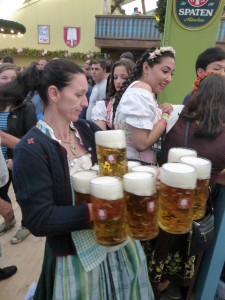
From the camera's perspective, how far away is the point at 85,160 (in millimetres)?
1101

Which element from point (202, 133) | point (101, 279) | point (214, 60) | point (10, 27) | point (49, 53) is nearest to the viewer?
point (101, 279)

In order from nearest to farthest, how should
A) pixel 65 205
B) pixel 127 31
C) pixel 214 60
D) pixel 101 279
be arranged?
pixel 65 205, pixel 101 279, pixel 214 60, pixel 127 31

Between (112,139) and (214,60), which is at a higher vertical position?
(214,60)

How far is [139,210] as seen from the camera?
739 mm

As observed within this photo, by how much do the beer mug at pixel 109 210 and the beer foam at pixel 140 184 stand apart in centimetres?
2

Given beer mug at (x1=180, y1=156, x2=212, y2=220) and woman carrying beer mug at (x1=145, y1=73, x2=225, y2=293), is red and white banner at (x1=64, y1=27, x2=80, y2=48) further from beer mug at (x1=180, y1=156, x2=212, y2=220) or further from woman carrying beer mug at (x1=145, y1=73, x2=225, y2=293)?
beer mug at (x1=180, y1=156, x2=212, y2=220)

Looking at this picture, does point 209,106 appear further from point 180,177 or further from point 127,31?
point 127,31

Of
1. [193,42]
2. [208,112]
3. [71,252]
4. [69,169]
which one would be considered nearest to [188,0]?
[193,42]

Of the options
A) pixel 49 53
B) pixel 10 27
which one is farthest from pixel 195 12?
pixel 10 27

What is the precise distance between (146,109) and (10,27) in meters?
11.3

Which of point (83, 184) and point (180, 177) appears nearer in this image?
point (180, 177)

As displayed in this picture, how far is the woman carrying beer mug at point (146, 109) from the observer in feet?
4.50

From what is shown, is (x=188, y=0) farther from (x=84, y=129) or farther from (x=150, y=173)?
(x=150, y=173)

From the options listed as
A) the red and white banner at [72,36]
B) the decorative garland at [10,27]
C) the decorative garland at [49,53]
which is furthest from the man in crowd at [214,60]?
the decorative garland at [10,27]
